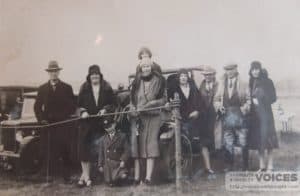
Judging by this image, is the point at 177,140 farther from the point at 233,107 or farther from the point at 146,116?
the point at 233,107

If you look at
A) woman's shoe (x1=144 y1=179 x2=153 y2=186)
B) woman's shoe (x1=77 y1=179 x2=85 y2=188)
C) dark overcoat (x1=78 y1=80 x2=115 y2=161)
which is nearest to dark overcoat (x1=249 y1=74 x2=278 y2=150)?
woman's shoe (x1=144 y1=179 x2=153 y2=186)

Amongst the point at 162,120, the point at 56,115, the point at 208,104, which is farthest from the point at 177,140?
the point at 56,115

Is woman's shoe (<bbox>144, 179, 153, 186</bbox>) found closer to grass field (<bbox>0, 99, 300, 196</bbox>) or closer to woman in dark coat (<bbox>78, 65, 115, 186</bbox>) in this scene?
grass field (<bbox>0, 99, 300, 196</bbox>)

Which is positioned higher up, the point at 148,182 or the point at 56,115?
the point at 56,115

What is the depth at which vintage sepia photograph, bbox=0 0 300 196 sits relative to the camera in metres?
1.77

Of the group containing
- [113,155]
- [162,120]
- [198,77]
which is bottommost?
[113,155]

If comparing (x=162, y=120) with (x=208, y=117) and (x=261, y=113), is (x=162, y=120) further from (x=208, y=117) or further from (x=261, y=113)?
(x=261, y=113)

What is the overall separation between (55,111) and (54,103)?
4 centimetres

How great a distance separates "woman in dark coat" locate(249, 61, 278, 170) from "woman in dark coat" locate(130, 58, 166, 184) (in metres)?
0.38

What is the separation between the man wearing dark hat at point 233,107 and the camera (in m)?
1.78

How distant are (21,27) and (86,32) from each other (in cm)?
29

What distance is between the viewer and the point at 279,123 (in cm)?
177

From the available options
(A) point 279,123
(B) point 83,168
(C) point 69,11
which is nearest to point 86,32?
(C) point 69,11

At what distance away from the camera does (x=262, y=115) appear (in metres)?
1.79
